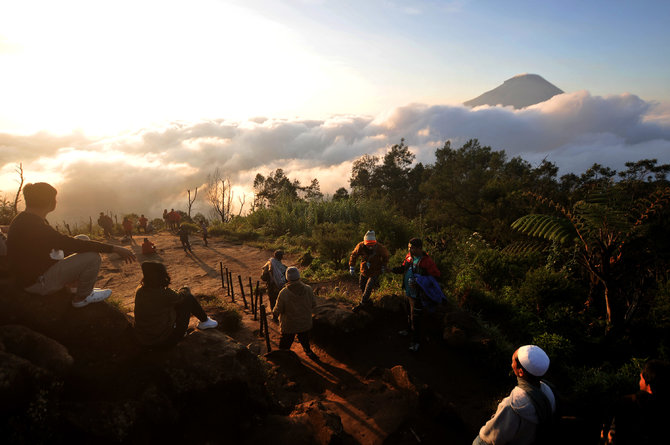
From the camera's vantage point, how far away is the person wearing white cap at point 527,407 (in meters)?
2.46

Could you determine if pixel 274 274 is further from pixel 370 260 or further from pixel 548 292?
pixel 548 292

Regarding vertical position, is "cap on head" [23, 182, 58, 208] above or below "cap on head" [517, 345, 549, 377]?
above

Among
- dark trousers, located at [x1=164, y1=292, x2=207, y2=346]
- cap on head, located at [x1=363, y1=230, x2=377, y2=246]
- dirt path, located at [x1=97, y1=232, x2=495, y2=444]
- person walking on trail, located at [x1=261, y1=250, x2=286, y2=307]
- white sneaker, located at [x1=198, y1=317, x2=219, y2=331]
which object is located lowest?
dirt path, located at [x1=97, y1=232, x2=495, y2=444]

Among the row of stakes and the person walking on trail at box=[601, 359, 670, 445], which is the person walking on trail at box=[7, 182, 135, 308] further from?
the person walking on trail at box=[601, 359, 670, 445]

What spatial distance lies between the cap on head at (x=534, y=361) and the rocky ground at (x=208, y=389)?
188 centimetres

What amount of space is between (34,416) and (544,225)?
870 centimetres

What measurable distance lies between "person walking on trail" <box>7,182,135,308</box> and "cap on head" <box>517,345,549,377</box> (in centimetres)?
431

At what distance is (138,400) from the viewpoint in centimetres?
327

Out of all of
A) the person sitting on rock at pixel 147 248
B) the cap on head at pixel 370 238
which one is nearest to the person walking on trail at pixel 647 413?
the cap on head at pixel 370 238

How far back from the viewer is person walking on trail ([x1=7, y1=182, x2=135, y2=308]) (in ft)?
11.0

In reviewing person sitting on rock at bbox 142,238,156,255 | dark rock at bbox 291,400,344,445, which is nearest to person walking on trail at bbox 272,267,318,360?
dark rock at bbox 291,400,344,445

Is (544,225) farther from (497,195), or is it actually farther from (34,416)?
(497,195)

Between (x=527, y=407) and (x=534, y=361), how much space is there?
352 mm

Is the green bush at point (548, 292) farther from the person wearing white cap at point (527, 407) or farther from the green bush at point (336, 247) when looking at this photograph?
the green bush at point (336, 247)
